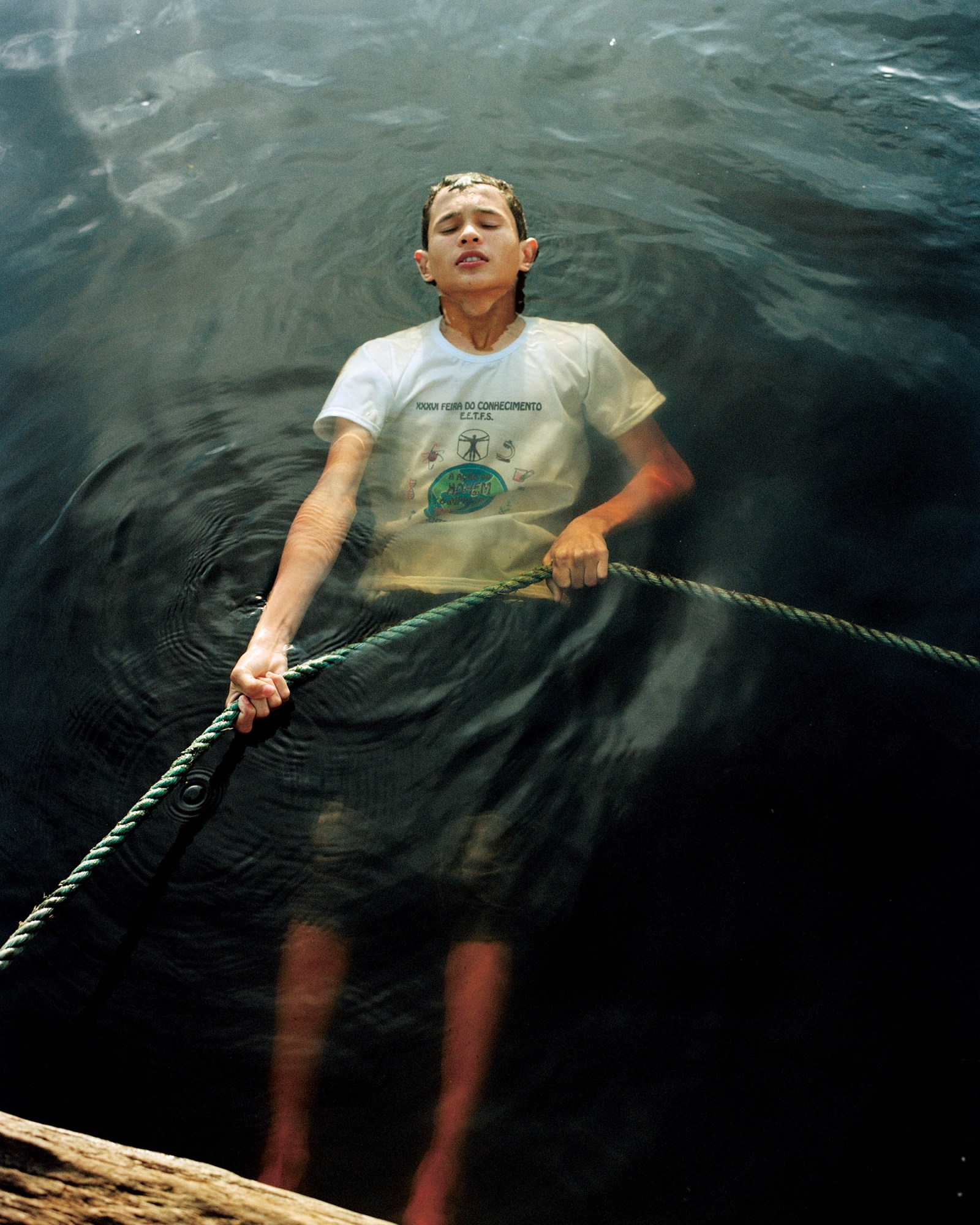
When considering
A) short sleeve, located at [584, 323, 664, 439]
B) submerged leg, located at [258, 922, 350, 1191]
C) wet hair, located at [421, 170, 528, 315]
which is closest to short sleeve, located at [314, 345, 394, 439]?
wet hair, located at [421, 170, 528, 315]

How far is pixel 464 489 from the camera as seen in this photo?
2.67 m

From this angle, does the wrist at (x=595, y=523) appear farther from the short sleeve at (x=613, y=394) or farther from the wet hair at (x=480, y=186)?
the wet hair at (x=480, y=186)

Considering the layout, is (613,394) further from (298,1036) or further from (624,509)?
(298,1036)

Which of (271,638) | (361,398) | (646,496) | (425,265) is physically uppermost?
(425,265)

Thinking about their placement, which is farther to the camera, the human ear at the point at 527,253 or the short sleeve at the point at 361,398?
the human ear at the point at 527,253

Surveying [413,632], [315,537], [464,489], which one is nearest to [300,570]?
[315,537]

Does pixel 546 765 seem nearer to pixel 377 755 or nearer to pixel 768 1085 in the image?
pixel 377 755

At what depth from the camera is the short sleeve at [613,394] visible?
2725 millimetres

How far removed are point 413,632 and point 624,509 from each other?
0.75 meters

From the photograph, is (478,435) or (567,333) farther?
(567,333)

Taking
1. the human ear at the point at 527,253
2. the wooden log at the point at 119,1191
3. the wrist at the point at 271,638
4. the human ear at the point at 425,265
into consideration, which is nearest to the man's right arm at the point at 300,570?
the wrist at the point at 271,638

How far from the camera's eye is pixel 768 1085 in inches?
75.7

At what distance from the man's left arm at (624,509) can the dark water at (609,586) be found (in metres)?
0.31

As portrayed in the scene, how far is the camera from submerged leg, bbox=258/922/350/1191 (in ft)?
6.11
